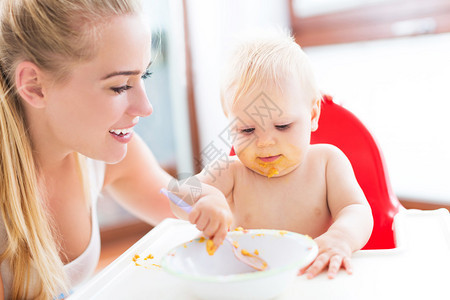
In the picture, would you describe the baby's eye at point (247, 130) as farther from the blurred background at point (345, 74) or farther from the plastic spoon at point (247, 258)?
the blurred background at point (345, 74)

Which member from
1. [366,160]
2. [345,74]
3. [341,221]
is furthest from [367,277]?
[345,74]

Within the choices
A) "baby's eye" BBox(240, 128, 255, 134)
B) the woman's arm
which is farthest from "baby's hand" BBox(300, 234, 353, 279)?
the woman's arm

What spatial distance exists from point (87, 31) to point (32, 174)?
0.33 m

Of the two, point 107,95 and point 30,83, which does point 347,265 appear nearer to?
point 107,95

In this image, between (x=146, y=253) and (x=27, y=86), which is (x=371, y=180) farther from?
(x=27, y=86)

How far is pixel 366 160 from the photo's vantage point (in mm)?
1111

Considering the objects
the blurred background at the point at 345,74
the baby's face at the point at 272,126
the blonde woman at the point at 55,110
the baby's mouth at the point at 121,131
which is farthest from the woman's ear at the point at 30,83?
the blurred background at the point at 345,74

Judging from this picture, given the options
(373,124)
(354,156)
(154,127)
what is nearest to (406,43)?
(373,124)

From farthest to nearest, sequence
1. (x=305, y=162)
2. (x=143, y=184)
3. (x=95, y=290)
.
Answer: (x=143, y=184)
(x=305, y=162)
(x=95, y=290)

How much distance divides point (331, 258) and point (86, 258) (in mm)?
630

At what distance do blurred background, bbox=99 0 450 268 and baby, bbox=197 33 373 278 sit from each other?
25.4 inches

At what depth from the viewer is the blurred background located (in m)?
2.14

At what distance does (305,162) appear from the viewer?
3.43ft

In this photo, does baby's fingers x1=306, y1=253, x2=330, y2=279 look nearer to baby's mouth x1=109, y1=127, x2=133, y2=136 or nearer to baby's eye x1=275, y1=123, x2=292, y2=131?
baby's eye x1=275, y1=123, x2=292, y2=131
